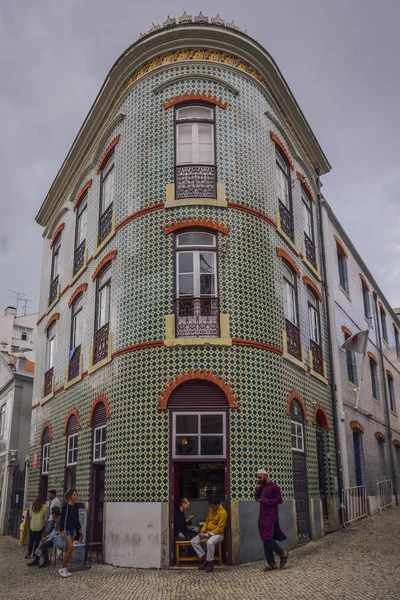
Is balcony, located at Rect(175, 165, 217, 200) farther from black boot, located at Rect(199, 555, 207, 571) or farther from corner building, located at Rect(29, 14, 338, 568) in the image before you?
black boot, located at Rect(199, 555, 207, 571)

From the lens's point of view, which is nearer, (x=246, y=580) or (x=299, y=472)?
(x=246, y=580)

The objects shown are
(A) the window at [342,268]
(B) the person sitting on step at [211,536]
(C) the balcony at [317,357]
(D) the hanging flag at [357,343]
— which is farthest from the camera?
(A) the window at [342,268]

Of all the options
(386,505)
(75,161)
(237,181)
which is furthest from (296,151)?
(386,505)

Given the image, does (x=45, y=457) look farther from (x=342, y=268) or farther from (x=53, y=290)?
(x=342, y=268)

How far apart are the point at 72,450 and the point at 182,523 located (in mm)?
6051

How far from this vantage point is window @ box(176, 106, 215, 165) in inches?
579

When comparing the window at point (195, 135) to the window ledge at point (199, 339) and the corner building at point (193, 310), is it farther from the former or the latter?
the window ledge at point (199, 339)

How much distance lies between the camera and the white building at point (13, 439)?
72.4 feet

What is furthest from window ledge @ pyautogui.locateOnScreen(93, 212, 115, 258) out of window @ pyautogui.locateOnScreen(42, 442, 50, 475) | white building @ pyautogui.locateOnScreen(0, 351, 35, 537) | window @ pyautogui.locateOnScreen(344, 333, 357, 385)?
white building @ pyautogui.locateOnScreen(0, 351, 35, 537)

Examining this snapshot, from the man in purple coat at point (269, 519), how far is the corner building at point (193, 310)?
4.08 ft

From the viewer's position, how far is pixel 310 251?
18734 millimetres

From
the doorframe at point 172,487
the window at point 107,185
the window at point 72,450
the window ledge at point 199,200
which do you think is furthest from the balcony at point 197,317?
the window at point 72,450

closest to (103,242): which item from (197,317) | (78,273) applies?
(78,273)

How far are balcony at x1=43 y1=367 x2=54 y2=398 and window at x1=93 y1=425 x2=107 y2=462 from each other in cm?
576
